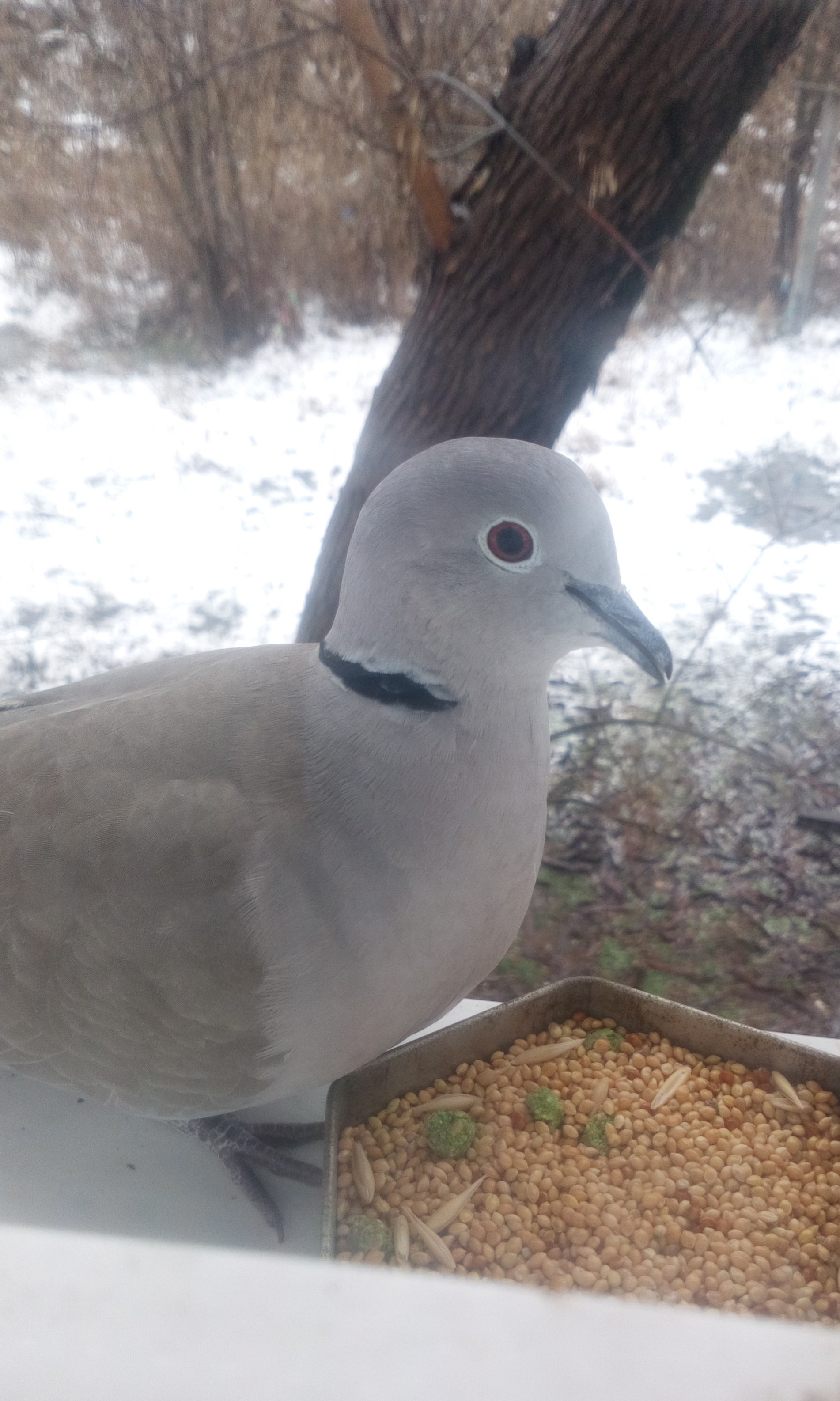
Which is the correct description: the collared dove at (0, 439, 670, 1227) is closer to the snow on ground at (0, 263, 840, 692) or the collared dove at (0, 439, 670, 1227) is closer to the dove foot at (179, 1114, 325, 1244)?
the dove foot at (179, 1114, 325, 1244)

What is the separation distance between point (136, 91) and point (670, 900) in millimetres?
1381

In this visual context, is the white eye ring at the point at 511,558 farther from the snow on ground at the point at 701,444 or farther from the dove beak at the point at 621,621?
the snow on ground at the point at 701,444

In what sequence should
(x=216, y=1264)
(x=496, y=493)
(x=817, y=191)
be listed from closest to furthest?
1. (x=216, y=1264)
2. (x=496, y=493)
3. (x=817, y=191)

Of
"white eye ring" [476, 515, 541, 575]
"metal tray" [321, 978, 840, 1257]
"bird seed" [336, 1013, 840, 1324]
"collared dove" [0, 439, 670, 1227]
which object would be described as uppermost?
"white eye ring" [476, 515, 541, 575]

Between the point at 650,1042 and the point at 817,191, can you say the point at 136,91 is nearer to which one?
the point at 817,191

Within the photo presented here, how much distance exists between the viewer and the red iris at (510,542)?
750 millimetres

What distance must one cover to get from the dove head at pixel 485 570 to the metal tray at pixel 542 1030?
376 mm

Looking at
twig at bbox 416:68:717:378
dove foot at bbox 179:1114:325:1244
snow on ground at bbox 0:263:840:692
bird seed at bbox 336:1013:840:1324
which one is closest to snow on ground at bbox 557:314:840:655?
snow on ground at bbox 0:263:840:692

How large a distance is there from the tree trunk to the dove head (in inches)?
20.0

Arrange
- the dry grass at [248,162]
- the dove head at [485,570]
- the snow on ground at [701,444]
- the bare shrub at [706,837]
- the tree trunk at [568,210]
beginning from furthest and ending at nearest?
the bare shrub at [706,837], the snow on ground at [701,444], the dry grass at [248,162], the tree trunk at [568,210], the dove head at [485,570]

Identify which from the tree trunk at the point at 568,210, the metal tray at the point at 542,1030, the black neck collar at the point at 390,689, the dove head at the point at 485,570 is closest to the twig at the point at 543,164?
the tree trunk at the point at 568,210

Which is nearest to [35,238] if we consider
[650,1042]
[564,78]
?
[564,78]

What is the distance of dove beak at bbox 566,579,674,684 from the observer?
77 centimetres

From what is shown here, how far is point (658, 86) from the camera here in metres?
1.05
